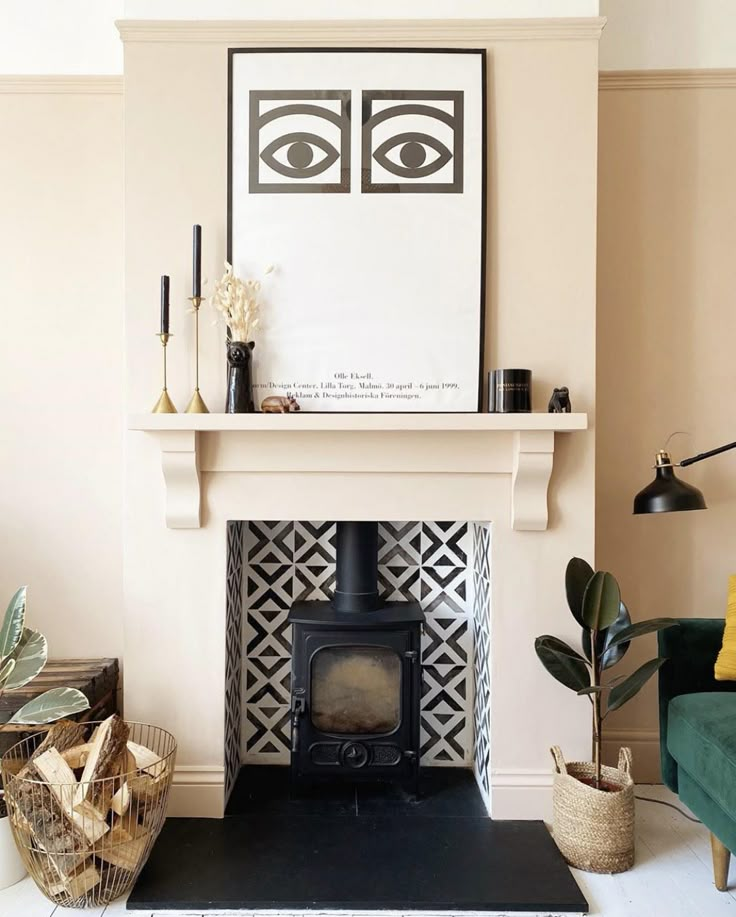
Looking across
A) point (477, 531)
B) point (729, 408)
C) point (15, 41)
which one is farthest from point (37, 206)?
point (729, 408)

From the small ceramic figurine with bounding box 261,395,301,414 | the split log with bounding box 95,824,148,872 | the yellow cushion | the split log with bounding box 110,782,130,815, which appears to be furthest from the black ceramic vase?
the yellow cushion

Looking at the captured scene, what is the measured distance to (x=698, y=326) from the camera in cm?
265

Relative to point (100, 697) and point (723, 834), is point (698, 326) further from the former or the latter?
point (100, 697)

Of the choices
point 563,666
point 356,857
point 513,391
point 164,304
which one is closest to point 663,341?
point 513,391

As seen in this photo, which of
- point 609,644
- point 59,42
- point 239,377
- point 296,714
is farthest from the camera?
point 59,42

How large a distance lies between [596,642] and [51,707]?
1573 millimetres

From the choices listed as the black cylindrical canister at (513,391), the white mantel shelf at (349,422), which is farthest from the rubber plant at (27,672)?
the black cylindrical canister at (513,391)

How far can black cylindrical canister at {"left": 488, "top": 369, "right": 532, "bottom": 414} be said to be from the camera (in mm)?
2199

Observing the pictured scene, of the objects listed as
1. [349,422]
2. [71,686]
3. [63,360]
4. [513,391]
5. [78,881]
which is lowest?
[78,881]

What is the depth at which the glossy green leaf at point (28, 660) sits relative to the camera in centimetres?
201

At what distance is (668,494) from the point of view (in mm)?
2270

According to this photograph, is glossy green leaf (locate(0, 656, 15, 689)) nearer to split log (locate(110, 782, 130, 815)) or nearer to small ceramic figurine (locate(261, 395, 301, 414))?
split log (locate(110, 782, 130, 815))

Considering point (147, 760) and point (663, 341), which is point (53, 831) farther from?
point (663, 341)

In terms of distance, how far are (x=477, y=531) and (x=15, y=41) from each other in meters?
2.49
